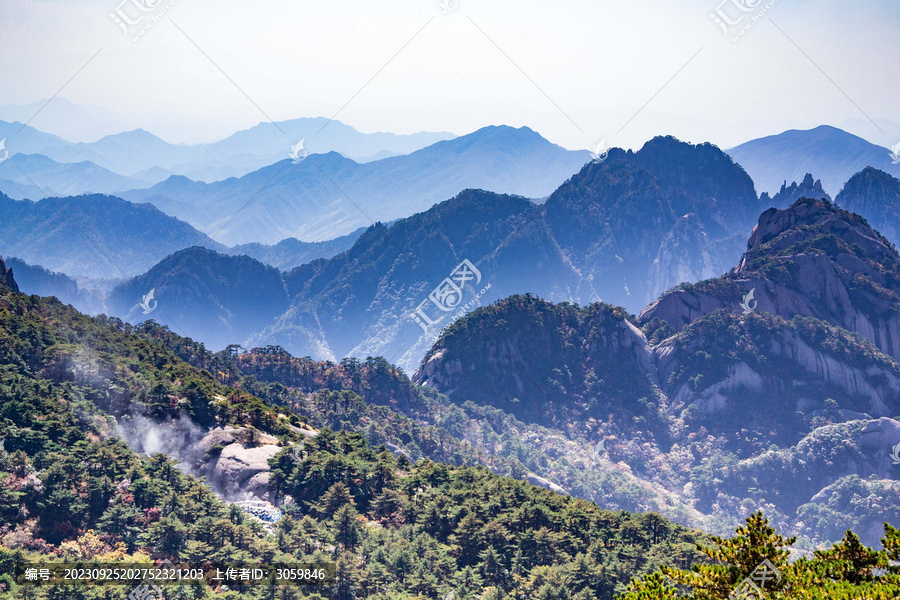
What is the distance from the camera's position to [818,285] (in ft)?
524

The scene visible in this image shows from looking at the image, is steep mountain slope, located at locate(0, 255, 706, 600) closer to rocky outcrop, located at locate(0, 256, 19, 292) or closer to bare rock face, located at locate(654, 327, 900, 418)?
rocky outcrop, located at locate(0, 256, 19, 292)

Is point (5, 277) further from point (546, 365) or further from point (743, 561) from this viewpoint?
point (743, 561)

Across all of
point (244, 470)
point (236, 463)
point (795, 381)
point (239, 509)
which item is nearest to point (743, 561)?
point (239, 509)

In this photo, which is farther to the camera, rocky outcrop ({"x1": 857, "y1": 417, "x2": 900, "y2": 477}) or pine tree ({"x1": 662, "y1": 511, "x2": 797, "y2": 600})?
rocky outcrop ({"x1": 857, "y1": 417, "x2": 900, "y2": 477})

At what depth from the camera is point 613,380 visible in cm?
15525

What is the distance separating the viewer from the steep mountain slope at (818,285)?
6216 inches

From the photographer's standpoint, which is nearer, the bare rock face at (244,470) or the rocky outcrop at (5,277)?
the bare rock face at (244,470)

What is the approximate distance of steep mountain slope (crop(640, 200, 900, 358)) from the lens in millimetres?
157875

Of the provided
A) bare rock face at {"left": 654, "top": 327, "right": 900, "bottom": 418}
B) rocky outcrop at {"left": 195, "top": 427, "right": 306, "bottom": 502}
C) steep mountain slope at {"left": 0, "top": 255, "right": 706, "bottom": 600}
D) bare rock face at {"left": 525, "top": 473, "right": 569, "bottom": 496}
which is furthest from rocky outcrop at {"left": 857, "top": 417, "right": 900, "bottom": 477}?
rocky outcrop at {"left": 195, "top": 427, "right": 306, "bottom": 502}

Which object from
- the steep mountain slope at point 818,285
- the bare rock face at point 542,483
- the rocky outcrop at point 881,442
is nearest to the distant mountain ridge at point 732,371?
the rocky outcrop at point 881,442

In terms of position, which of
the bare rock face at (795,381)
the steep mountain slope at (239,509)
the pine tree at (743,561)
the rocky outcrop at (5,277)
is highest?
the rocky outcrop at (5,277)

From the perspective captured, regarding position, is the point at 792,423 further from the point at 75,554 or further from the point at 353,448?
the point at 75,554

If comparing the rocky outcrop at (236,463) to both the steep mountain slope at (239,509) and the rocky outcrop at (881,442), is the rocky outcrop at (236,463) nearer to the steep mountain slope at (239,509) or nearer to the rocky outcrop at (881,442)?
the steep mountain slope at (239,509)

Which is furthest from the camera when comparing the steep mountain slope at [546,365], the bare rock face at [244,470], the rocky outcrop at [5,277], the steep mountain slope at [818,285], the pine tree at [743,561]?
the steep mountain slope at [818,285]
